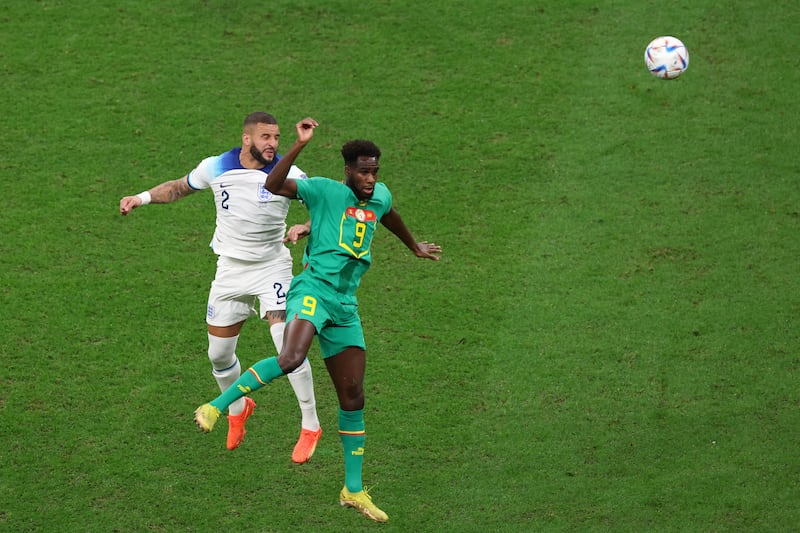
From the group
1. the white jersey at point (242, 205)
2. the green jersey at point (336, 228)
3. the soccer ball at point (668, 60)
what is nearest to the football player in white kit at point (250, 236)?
the white jersey at point (242, 205)

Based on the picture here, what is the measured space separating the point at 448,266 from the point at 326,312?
450 centimetres

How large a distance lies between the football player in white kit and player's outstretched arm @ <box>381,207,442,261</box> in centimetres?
84

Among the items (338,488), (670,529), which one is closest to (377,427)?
(338,488)

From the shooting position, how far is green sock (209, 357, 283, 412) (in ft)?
30.9

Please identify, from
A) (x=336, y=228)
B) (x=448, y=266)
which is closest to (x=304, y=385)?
(x=336, y=228)

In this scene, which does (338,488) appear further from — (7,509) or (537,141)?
(537,141)

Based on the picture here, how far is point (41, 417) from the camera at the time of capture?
11828 mm

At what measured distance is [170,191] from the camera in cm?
1052

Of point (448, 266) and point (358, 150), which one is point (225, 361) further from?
point (448, 266)

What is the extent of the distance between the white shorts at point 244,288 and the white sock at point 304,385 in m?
0.21

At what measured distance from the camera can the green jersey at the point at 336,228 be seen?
9750mm

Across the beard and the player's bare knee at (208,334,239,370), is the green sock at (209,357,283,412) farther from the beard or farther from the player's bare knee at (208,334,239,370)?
the beard

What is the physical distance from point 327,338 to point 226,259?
1.38 metres

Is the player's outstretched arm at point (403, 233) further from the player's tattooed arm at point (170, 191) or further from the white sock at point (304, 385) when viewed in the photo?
the player's tattooed arm at point (170, 191)
